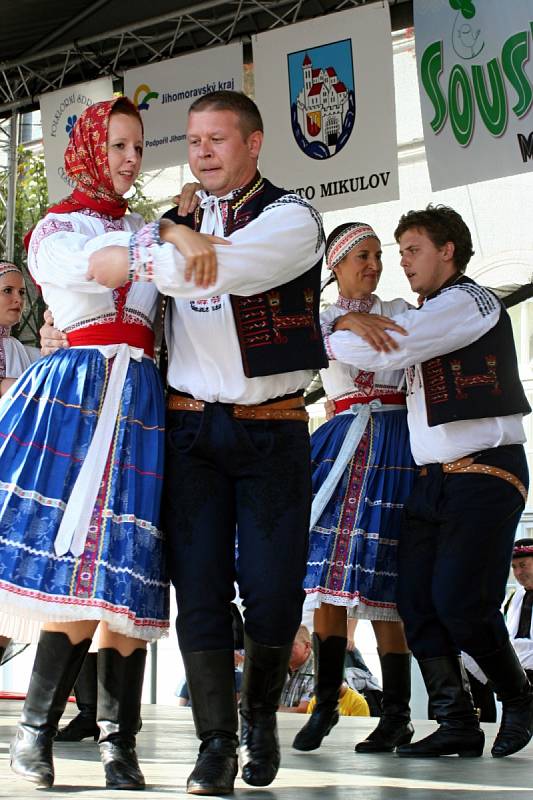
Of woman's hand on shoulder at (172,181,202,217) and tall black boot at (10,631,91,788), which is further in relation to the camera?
woman's hand on shoulder at (172,181,202,217)

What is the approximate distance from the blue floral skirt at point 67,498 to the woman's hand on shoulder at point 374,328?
939 millimetres

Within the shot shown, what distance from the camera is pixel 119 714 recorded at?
2.64 metres

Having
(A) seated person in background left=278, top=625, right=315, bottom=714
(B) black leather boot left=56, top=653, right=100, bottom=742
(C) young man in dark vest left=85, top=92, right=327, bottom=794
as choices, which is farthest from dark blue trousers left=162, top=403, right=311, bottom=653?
(A) seated person in background left=278, top=625, right=315, bottom=714

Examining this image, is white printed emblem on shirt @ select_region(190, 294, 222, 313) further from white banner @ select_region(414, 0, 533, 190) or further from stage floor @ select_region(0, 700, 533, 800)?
white banner @ select_region(414, 0, 533, 190)

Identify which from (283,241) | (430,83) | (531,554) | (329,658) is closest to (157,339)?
(283,241)

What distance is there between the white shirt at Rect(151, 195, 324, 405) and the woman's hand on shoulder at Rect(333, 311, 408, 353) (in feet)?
2.19

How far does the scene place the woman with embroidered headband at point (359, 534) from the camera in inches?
151

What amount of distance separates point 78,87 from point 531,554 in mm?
4167

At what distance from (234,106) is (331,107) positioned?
4.21 metres

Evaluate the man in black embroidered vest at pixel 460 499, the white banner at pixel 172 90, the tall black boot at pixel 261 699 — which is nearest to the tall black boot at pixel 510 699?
the man in black embroidered vest at pixel 460 499

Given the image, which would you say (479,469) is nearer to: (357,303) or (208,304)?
(357,303)

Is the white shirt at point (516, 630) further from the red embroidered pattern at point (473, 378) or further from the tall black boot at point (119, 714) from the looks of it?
the tall black boot at point (119, 714)

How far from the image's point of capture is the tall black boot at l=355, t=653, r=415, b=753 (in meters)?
3.73

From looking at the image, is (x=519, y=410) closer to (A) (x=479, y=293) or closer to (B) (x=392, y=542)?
(A) (x=479, y=293)
